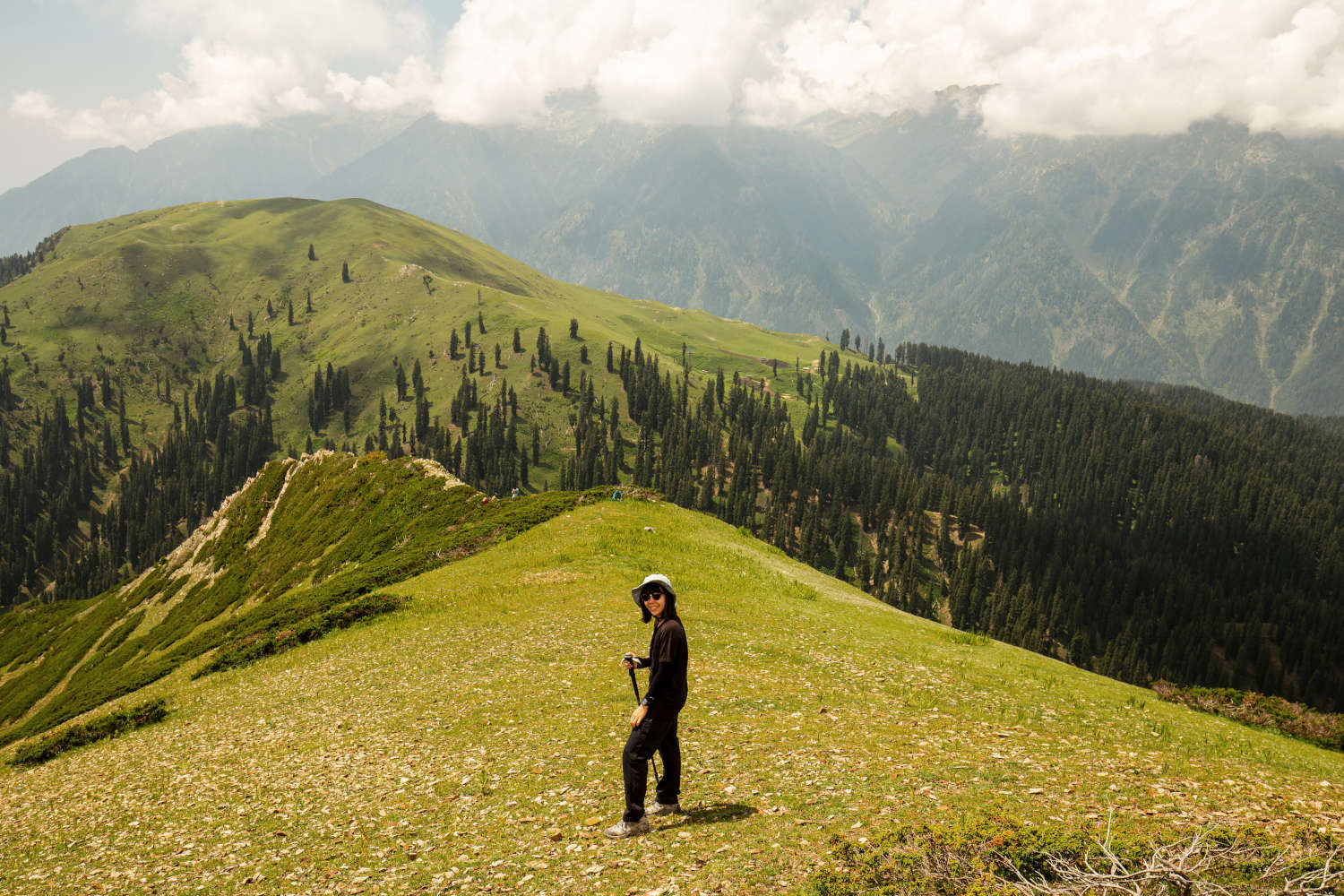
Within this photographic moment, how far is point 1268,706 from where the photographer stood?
2777cm

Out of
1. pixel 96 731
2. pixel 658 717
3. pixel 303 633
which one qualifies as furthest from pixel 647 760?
pixel 303 633

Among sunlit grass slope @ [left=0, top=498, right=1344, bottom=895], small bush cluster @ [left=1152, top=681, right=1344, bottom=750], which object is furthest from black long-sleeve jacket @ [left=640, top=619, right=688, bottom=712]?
small bush cluster @ [left=1152, top=681, right=1344, bottom=750]

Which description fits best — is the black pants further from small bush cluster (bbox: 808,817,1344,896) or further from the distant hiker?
small bush cluster (bbox: 808,817,1344,896)

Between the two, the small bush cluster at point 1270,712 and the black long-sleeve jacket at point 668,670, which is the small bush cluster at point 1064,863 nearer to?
the black long-sleeve jacket at point 668,670

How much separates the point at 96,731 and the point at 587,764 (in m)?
28.6

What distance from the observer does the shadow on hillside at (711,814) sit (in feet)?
48.5

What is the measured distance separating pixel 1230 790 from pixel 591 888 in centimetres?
1384

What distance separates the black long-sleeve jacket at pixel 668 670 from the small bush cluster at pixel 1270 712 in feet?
82.4

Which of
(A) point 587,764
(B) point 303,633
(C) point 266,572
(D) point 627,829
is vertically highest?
(D) point 627,829

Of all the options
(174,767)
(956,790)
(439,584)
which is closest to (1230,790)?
(956,790)

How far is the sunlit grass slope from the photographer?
14.2 meters

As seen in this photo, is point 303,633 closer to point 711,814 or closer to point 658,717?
point 658,717

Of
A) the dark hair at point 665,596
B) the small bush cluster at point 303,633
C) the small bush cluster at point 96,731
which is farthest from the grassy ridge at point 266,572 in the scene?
the dark hair at point 665,596

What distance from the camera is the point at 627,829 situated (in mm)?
14570
